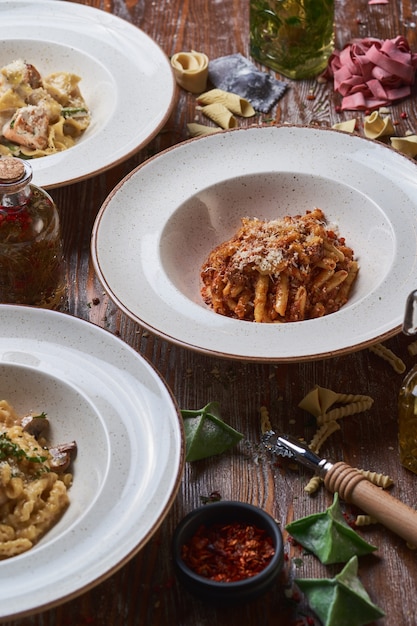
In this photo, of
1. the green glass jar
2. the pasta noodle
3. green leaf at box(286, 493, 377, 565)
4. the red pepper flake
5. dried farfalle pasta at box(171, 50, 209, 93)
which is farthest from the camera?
dried farfalle pasta at box(171, 50, 209, 93)

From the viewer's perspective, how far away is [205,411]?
2479mm

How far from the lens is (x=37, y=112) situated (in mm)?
3520

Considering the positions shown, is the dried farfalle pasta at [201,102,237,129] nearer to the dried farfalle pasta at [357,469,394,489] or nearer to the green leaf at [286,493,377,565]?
the dried farfalle pasta at [357,469,394,489]

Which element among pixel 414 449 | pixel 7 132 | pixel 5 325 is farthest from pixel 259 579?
pixel 7 132

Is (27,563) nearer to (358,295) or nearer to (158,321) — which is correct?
(158,321)

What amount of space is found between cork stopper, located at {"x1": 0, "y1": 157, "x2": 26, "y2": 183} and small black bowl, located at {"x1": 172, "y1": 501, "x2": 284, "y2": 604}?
3.54 ft

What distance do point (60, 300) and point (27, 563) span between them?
43.6 inches

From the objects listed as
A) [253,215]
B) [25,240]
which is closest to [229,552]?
[25,240]

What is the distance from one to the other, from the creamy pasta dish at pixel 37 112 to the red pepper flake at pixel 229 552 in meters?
1.84

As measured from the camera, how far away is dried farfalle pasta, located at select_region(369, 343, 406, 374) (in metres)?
2.72

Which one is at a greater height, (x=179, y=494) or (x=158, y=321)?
(x=158, y=321)

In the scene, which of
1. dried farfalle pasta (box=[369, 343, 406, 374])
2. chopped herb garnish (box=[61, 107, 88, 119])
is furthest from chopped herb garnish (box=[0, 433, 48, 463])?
chopped herb garnish (box=[61, 107, 88, 119])

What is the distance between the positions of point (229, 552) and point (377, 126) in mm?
2090

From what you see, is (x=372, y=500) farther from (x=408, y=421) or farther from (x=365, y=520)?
(x=408, y=421)
